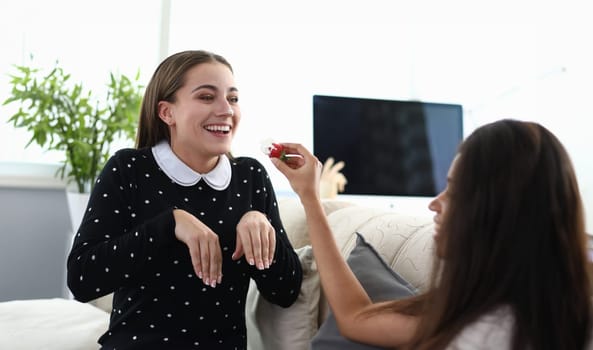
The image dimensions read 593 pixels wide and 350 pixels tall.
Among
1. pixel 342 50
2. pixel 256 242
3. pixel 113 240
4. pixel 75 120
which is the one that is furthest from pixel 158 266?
pixel 342 50

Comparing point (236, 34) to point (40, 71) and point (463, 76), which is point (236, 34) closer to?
point (40, 71)

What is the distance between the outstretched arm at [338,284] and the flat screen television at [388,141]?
1.59 meters

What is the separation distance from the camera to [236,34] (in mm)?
3576

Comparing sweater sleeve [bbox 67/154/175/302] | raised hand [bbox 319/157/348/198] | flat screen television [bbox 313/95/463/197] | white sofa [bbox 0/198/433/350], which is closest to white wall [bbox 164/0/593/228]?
flat screen television [bbox 313/95/463/197]

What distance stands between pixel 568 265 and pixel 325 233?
458 millimetres

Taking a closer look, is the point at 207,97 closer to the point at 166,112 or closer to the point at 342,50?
the point at 166,112

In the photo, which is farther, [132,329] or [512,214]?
[132,329]

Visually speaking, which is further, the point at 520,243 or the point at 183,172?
the point at 183,172

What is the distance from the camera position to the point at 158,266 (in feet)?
4.45

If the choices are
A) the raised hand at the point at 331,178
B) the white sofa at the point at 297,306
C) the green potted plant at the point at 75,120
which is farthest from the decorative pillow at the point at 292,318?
the green potted plant at the point at 75,120

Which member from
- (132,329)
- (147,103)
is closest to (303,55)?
(147,103)

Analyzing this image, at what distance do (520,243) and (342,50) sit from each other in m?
3.14

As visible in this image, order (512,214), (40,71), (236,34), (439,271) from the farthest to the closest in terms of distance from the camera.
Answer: (236,34) < (40,71) < (439,271) < (512,214)

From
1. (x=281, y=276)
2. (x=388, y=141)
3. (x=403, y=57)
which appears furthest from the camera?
(x=403, y=57)
